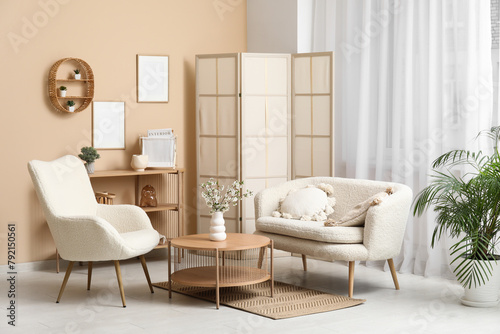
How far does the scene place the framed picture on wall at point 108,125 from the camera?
6.10 metres

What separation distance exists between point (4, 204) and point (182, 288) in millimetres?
1758

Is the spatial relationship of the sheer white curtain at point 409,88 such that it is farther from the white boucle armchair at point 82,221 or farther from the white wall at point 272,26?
the white boucle armchair at point 82,221

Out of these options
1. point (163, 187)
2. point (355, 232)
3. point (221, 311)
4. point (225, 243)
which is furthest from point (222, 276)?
point (163, 187)

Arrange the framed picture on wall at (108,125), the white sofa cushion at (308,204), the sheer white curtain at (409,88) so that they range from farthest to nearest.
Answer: the framed picture on wall at (108,125) < the white sofa cushion at (308,204) < the sheer white curtain at (409,88)

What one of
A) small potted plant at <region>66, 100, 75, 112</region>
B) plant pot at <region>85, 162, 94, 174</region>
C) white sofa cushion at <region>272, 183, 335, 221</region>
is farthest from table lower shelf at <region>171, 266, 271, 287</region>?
small potted plant at <region>66, 100, 75, 112</region>

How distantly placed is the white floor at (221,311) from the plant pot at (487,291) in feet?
0.21

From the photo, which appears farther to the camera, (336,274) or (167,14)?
(167,14)

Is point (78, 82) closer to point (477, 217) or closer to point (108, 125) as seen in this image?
point (108, 125)

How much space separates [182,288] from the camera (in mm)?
5086

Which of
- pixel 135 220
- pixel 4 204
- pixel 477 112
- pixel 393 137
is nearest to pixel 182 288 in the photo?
pixel 135 220

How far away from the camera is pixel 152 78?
6.40m

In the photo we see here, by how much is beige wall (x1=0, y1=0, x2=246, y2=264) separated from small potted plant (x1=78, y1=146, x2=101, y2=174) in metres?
0.22

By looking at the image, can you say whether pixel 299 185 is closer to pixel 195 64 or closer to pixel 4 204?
pixel 195 64

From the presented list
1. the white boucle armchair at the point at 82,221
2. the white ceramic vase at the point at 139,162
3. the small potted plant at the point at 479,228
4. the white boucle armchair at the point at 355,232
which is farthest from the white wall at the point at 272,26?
the small potted plant at the point at 479,228
